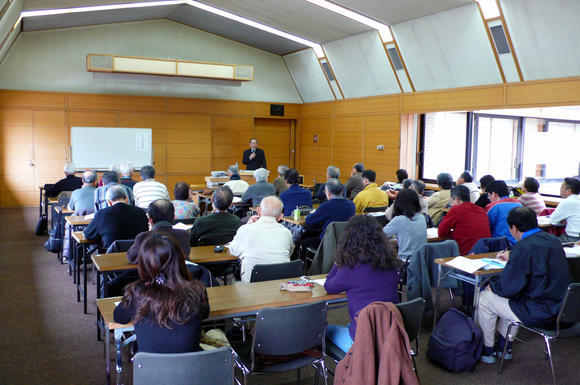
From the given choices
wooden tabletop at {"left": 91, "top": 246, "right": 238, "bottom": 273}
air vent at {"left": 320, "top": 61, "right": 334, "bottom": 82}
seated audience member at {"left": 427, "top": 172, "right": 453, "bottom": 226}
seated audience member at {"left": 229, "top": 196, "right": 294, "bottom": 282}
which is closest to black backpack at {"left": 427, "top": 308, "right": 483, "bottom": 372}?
seated audience member at {"left": 229, "top": 196, "right": 294, "bottom": 282}

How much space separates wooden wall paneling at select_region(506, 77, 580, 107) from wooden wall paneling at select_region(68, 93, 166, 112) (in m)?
8.38

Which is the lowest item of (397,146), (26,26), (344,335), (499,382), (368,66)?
(499,382)

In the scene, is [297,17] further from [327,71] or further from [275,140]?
[275,140]

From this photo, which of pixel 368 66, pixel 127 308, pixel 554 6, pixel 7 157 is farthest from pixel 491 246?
pixel 7 157

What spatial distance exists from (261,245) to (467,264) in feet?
5.46

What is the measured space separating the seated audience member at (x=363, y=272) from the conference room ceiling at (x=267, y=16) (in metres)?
6.31

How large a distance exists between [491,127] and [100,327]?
8.85 m

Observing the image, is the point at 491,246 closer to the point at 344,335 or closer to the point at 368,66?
the point at 344,335

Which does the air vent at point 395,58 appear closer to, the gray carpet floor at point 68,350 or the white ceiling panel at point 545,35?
the white ceiling panel at point 545,35

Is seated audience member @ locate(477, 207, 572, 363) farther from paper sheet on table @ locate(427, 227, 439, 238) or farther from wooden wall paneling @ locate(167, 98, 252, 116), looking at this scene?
wooden wall paneling @ locate(167, 98, 252, 116)

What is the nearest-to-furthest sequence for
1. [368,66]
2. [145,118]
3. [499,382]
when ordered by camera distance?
[499,382] < [368,66] < [145,118]

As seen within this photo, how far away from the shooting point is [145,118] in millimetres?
12312

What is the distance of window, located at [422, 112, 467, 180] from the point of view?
1030cm

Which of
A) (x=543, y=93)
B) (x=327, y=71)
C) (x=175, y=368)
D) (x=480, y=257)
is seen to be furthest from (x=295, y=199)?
(x=327, y=71)
